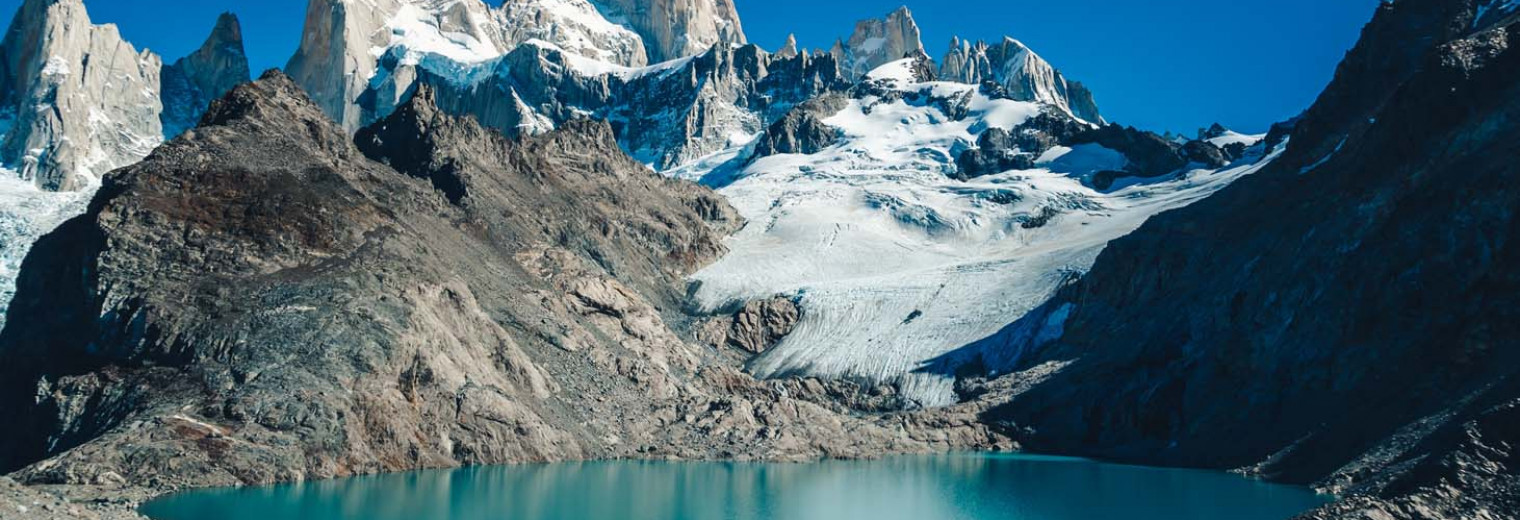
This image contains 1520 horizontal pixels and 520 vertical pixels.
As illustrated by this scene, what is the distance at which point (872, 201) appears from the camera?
590 ft

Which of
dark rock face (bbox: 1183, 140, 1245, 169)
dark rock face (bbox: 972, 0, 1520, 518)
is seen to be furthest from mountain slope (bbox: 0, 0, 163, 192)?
dark rock face (bbox: 1183, 140, 1245, 169)

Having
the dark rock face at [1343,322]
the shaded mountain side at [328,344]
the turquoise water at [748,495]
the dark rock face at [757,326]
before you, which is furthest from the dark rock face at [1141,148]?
the turquoise water at [748,495]

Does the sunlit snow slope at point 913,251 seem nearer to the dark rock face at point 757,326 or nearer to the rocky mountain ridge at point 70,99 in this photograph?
the dark rock face at point 757,326

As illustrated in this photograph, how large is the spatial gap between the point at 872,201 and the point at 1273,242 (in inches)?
3839

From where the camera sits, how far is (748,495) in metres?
57.2

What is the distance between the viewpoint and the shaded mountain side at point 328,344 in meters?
57.6

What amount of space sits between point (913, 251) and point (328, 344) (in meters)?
101

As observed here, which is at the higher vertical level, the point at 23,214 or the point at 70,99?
the point at 70,99

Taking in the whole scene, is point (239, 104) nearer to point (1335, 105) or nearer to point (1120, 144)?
point (1335, 105)

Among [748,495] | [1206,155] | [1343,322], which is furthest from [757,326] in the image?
[1206,155]

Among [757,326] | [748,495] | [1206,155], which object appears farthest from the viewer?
[1206,155]

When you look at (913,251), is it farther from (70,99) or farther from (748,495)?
(70,99)

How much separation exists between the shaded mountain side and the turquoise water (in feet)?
12.2

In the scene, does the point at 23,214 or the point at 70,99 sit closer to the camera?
the point at 23,214
